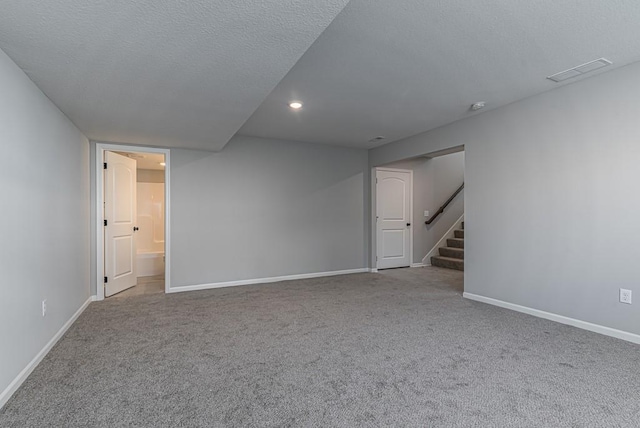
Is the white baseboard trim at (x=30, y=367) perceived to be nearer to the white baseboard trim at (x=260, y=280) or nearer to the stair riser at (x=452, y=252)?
the white baseboard trim at (x=260, y=280)

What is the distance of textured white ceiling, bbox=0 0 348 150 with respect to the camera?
155 centimetres

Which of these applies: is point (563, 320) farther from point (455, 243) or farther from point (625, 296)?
point (455, 243)

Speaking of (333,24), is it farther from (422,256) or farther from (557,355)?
(422,256)

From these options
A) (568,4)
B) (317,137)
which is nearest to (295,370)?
(568,4)

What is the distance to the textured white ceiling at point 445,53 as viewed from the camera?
2.04 metres

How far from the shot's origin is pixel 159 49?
1931 millimetres

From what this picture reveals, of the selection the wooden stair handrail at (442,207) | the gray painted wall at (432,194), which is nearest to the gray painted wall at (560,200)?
the gray painted wall at (432,194)

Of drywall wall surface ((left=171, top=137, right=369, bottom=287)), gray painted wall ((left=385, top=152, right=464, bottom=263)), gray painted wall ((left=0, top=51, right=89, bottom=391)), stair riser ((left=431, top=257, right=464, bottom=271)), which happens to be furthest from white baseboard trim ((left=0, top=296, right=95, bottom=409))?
stair riser ((left=431, top=257, right=464, bottom=271))

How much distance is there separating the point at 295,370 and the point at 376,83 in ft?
8.49

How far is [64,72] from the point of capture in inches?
88.5

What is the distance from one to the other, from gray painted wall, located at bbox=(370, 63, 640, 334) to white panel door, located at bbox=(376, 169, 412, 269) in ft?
7.50

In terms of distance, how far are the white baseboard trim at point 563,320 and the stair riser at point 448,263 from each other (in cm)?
220

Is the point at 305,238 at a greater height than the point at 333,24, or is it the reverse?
the point at 333,24

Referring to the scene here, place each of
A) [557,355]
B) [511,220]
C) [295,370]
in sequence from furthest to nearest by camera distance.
Answer: [511,220] → [557,355] → [295,370]
